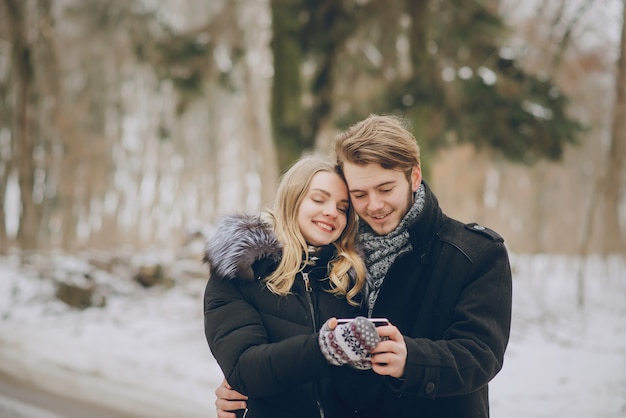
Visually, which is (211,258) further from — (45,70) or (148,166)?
(148,166)

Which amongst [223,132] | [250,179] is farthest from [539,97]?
[223,132]

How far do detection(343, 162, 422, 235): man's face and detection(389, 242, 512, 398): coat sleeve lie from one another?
15.1 inches

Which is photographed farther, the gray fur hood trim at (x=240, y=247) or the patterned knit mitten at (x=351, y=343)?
the gray fur hood trim at (x=240, y=247)

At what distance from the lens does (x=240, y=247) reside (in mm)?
2230

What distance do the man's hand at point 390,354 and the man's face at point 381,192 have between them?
1.94 ft

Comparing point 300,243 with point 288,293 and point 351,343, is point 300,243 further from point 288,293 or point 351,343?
point 351,343

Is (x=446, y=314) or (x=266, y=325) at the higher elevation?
(x=446, y=314)

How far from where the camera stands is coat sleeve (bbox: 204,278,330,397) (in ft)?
6.01

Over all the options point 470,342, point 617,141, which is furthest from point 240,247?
point 617,141

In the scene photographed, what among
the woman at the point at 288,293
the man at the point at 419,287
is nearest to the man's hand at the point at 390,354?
the man at the point at 419,287

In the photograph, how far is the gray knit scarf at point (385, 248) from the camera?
220cm

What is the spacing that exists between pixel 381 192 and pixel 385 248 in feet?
0.77

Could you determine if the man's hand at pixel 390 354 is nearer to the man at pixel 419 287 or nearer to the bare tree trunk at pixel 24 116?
the man at pixel 419 287

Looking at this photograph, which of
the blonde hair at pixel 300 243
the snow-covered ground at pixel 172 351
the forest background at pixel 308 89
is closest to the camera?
the blonde hair at pixel 300 243
